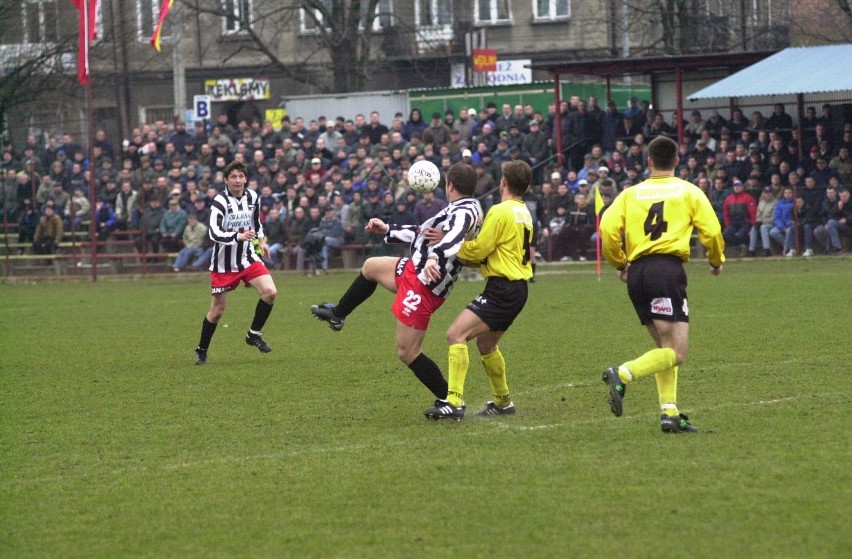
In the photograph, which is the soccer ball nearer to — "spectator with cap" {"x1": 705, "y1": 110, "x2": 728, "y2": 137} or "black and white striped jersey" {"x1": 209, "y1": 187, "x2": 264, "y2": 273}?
"black and white striped jersey" {"x1": 209, "y1": 187, "x2": 264, "y2": 273}

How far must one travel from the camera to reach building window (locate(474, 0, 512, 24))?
4166cm

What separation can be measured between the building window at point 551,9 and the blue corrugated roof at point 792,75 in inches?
590

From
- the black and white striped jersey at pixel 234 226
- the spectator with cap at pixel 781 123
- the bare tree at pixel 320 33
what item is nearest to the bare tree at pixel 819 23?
the spectator with cap at pixel 781 123

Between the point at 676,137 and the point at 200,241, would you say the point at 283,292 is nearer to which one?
the point at 200,241

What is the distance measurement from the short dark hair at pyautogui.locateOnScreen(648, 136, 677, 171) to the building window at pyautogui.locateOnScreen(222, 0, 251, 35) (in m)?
31.7

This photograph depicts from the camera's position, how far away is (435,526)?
Result: 5.69 meters

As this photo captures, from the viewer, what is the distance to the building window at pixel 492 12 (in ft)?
137

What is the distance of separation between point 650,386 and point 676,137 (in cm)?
1717

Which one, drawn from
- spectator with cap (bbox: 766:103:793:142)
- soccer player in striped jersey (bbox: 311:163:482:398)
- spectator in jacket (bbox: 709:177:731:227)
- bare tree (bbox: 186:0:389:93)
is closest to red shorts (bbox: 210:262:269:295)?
soccer player in striped jersey (bbox: 311:163:482:398)

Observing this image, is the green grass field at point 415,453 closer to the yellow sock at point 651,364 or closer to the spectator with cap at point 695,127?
the yellow sock at point 651,364

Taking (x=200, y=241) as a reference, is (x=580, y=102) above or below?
above

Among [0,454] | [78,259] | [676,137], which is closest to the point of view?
[0,454]

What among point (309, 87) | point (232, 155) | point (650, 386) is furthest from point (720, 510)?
point (309, 87)

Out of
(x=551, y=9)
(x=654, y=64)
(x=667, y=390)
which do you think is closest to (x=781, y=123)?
(x=654, y=64)
